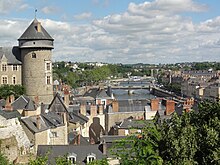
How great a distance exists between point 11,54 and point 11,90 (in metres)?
4.28

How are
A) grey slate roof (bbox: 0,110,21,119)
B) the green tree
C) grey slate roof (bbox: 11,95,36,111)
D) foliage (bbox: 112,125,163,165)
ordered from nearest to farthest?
foliage (bbox: 112,125,163,165) → the green tree → grey slate roof (bbox: 0,110,21,119) → grey slate roof (bbox: 11,95,36,111)

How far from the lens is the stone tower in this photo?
3853 cm

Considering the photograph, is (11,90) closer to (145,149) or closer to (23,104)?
(23,104)

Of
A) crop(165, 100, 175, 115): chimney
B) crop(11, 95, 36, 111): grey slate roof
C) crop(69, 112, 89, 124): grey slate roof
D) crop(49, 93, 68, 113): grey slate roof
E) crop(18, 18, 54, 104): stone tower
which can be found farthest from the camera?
crop(18, 18, 54, 104): stone tower

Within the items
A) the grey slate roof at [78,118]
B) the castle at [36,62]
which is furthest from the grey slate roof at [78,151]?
the castle at [36,62]

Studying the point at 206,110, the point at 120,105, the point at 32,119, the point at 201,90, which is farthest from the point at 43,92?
the point at 201,90

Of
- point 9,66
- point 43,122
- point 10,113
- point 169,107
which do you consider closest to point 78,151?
point 43,122

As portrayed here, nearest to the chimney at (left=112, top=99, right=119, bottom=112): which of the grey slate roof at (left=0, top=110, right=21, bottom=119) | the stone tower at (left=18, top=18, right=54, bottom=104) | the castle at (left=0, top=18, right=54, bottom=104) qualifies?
the castle at (left=0, top=18, right=54, bottom=104)

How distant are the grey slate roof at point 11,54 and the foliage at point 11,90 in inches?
107

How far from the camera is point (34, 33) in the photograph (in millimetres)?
38781

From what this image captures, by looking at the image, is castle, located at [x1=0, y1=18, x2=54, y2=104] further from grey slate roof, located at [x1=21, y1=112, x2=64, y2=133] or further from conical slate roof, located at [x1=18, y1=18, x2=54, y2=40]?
grey slate roof, located at [x1=21, y1=112, x2=64, y2=133]

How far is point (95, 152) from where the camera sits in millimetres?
21328

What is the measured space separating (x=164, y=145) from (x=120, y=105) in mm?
32112

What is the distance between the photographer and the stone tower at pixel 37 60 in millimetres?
38531
